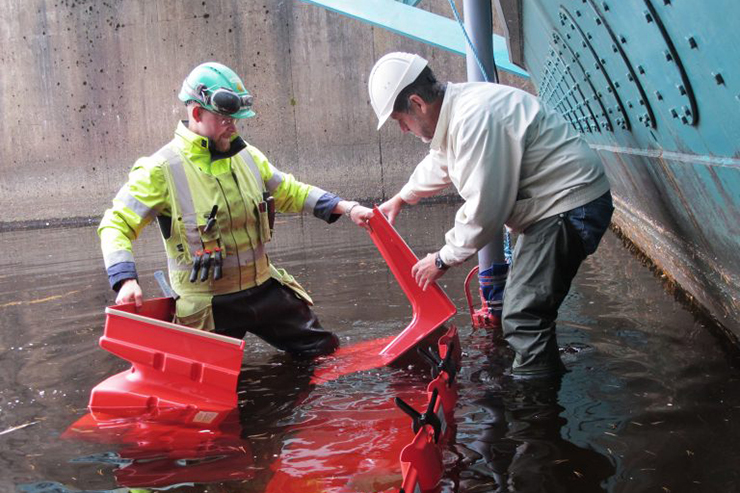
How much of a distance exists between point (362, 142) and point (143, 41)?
5.50 m

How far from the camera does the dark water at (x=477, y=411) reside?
105 inches

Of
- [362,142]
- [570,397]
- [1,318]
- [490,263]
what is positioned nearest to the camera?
[570,397]

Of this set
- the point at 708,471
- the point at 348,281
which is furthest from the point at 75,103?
the point at 708,471

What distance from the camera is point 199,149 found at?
376 cm

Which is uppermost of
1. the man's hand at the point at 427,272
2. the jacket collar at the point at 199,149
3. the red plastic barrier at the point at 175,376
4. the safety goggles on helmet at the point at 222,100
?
the safety goggles on helmet at the point at 222,100

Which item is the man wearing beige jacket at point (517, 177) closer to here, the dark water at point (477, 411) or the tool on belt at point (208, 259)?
the dark water at point (477, 411)

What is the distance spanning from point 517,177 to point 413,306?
1205 millimetres

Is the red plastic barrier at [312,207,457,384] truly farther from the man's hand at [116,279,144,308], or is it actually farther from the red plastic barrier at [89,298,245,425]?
the man's hand at [116,279,144,308]

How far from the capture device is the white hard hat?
3.32 metres

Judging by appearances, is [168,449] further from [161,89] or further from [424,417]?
[161,89]

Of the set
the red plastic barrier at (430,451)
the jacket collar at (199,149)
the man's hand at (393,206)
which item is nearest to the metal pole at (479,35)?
the man's hand at (393,206)

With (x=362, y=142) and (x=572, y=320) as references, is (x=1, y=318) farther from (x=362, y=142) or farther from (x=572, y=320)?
(x=362, y=142)

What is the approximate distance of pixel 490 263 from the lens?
15.9 feet

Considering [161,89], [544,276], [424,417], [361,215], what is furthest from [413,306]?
[161,89]
